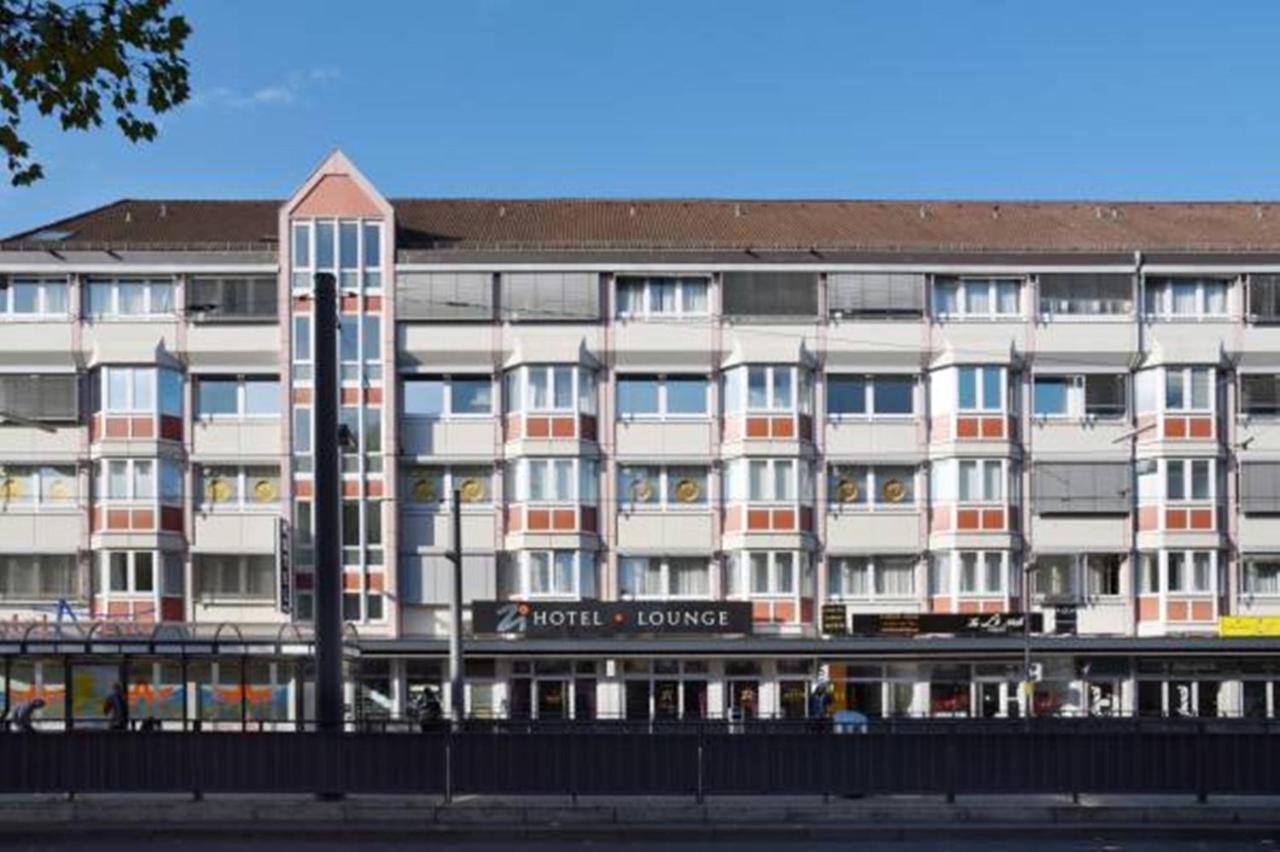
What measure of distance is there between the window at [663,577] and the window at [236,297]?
1295cm

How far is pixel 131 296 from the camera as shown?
4894 cm

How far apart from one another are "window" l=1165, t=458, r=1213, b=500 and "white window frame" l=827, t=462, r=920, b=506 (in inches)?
290

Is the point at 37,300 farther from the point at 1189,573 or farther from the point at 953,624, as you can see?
the point at 1189,573

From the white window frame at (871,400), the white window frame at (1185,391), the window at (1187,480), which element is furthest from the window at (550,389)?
the window at (1187,480)

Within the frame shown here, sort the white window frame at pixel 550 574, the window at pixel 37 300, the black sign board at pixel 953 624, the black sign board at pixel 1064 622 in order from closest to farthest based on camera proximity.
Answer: the black sign board at pixel 953 624
the black sign board at pixel 1064 622
the white window frame at pixel 550 574
the window at pixel 37 300

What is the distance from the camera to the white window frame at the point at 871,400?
163ft

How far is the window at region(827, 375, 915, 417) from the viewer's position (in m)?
49.7

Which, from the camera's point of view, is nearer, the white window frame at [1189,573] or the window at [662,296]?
the white window frame at [1189,573]

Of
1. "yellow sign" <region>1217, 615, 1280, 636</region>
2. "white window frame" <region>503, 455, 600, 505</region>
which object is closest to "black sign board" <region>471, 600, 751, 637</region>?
"white window frame" <region>503, 455, 600, 505</region>

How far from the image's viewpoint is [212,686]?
32.5 m

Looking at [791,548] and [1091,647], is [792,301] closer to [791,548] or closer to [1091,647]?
[791,548]

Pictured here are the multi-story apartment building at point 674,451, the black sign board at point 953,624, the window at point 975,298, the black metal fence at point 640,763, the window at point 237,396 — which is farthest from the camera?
the window at point 975,298

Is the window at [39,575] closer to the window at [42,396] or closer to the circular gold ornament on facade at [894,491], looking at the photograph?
the window at [42,396]

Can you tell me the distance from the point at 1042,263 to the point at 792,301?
7.58 meters
